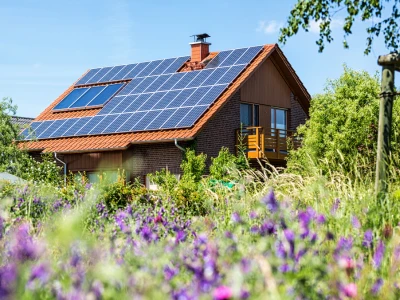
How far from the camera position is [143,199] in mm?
13445

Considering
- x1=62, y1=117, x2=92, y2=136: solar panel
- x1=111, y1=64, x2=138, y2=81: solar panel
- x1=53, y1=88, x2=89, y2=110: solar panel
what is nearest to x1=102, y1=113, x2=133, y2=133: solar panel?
x1=62, y1=117, x2=92, y2=136: solar panel

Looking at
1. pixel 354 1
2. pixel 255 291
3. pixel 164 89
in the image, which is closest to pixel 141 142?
pixel 164 89

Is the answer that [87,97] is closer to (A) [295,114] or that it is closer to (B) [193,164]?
(B) [193,164]

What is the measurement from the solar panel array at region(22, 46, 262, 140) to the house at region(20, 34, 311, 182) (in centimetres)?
5

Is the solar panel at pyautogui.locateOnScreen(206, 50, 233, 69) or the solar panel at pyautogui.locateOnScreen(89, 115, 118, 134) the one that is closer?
the solar panel at pyautogui.locateOnScreen(89, 115, 118, 134)

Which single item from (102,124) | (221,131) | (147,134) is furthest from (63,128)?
(221,131)

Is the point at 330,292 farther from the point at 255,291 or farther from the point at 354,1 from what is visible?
the point at 354,1

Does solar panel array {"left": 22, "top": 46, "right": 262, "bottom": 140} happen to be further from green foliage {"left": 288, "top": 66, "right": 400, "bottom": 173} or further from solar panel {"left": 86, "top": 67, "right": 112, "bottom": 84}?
green foliage {"left": 288, "top": 66, "right": 400, "bottom": 173}

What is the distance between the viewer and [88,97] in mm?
29547

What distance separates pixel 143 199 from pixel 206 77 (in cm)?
1313

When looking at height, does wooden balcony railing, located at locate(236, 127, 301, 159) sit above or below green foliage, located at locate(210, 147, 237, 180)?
above

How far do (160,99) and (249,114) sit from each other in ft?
12.9

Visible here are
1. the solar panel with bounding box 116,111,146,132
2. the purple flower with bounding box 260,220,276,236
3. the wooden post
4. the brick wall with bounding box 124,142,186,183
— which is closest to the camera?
the purple flower with bounding box 260,220,276,236

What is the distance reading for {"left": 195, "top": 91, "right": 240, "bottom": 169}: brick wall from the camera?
2442cm
